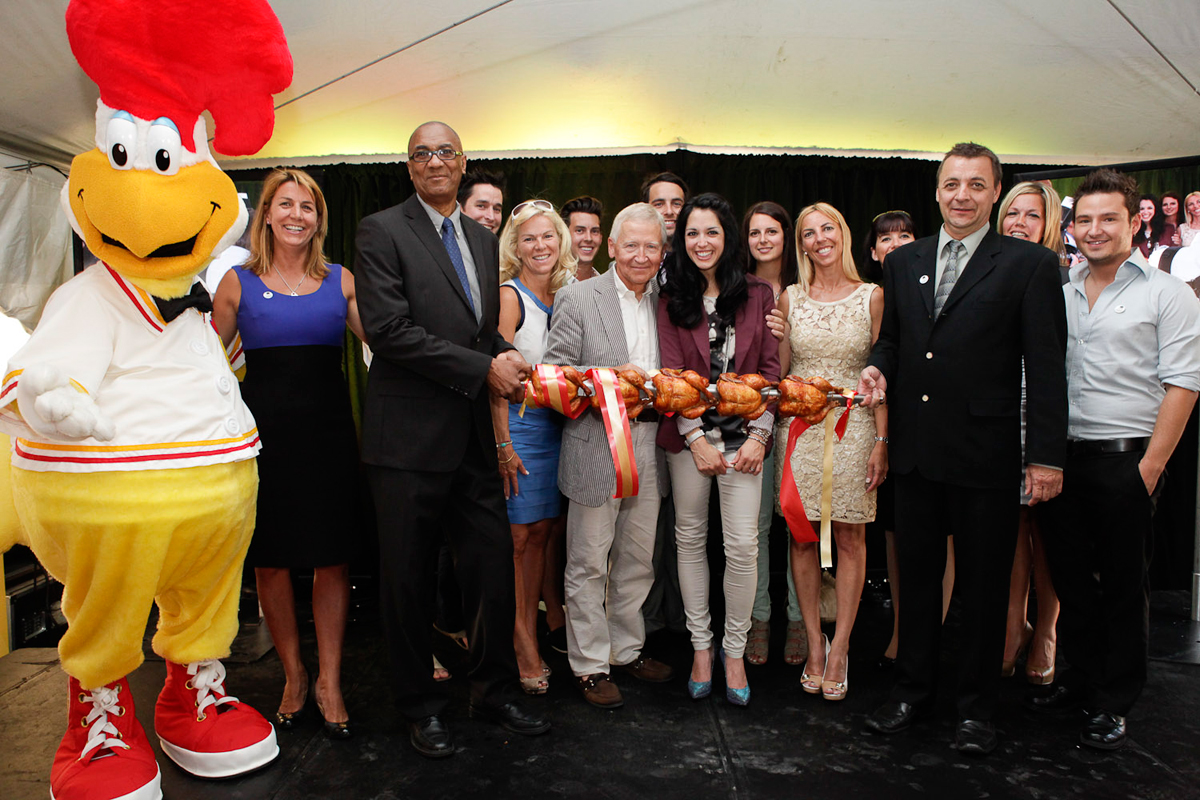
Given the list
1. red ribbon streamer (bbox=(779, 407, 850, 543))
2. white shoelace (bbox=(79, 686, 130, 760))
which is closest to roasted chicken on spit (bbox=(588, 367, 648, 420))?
red ribbon streamer (bbox=(779, 407, 850, 543))

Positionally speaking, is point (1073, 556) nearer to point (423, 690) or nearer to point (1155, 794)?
point (1155, 794)

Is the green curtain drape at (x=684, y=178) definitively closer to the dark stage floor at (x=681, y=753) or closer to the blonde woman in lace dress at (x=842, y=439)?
the blonde woman in lace dress at (x=842, y=439)

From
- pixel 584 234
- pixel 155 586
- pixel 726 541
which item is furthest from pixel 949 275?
pixel 155 586

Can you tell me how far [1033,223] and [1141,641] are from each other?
1.71 meters

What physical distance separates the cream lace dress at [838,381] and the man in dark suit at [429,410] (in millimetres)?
1173

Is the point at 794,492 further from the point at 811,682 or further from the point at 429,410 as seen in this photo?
the point at 429,410

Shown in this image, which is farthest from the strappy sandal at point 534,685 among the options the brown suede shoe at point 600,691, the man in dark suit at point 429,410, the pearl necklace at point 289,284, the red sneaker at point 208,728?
the pearl necklace at point 289,284

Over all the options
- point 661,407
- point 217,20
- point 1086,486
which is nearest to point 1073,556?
point 1086,486

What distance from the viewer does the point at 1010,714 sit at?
9.23 ft

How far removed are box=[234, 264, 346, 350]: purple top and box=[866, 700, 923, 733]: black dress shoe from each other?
7.67ft

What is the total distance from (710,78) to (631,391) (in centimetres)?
245

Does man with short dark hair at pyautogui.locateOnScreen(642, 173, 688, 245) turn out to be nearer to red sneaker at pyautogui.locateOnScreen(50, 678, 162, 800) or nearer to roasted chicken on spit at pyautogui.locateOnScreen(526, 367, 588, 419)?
roasted chicken on spit at pyautogui.locateOnScreen(526, 367, 588, 419)

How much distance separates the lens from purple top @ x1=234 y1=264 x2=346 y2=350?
256 centimetres

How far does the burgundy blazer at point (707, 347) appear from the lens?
9.21 ft
